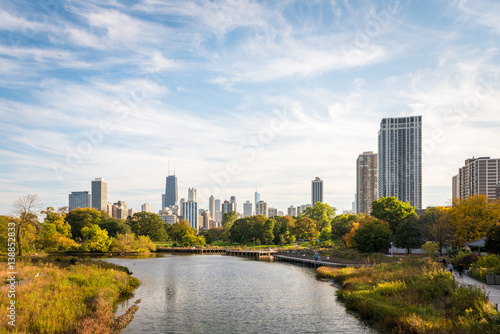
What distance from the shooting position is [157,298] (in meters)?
36.5

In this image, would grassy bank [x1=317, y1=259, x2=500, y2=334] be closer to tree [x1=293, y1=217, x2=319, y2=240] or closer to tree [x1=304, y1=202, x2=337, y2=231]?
tree [x1=293, y1=217, x2=319, y2=240]

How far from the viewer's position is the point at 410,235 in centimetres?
6862

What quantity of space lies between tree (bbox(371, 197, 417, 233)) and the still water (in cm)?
3696

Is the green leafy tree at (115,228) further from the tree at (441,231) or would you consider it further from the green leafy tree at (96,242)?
the tree at (441,231)

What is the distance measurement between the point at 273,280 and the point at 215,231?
13198 cm

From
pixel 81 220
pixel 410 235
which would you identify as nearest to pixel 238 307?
pixel 410 235

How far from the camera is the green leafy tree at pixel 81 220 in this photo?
384 ft

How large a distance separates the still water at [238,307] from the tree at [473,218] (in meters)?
28.6

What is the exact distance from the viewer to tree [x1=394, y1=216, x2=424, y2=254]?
2672 inches

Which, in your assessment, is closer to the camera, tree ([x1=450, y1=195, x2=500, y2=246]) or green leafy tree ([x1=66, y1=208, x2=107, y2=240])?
tree ([x1=450, y1=195, x2=500, y2=246])

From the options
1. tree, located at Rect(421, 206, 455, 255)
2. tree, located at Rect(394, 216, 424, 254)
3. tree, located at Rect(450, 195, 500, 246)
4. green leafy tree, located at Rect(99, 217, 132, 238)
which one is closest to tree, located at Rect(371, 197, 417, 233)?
tree, located at Rect(394, 216, 424, 254)

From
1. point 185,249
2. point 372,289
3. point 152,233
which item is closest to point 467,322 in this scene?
point 372,289

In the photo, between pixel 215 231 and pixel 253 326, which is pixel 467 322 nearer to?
pixel 253 326

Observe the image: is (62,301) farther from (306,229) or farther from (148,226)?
(148,226)
